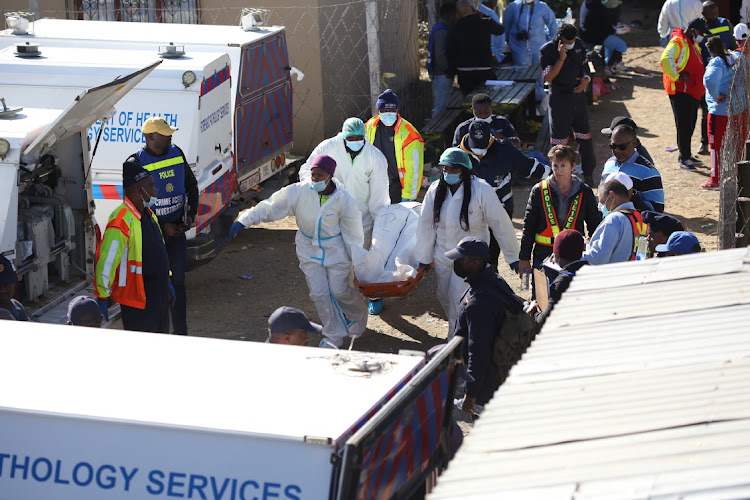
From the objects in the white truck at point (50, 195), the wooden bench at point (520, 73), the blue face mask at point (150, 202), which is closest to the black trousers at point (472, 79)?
the wooden bench at point (520, 73)

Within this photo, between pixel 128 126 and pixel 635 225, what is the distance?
4537 mm

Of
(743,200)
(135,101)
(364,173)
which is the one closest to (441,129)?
(364,173)

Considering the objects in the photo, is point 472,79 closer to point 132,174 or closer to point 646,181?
point 646,181

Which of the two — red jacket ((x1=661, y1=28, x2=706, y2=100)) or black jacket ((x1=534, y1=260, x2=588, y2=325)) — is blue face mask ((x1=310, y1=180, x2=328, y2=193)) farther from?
red jacket ((x1=661, y1=28, x2=706, y2=100))

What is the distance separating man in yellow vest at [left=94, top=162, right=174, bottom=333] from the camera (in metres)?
6.96

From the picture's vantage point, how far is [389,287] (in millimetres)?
8383

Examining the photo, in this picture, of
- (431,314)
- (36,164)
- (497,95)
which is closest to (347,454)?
(36,164)

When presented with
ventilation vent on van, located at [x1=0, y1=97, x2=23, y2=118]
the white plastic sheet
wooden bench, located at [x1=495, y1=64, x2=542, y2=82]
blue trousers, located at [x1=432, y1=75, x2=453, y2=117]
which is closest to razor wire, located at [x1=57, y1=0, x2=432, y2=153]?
blue trousers, located at [x1=432, y1=75, x2=453, y2=117]

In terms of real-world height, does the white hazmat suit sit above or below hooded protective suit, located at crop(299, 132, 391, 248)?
above

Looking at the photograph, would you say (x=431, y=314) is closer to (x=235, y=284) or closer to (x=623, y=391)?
(x=235, y=284)

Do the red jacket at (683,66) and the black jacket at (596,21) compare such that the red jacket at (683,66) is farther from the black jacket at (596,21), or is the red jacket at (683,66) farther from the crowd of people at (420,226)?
the black jacket at (596,21)

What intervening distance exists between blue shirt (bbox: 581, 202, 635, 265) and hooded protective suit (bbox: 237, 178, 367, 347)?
6.57 feet

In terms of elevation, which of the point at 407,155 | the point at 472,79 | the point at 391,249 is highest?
the point at 407,155

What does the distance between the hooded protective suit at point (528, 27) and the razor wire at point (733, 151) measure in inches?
154
